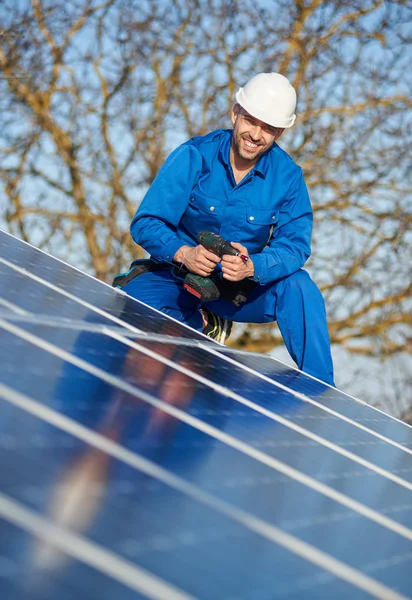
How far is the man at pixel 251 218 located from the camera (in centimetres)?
573

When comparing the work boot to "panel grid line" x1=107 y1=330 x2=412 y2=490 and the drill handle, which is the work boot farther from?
"panel grid line" x1=107 y1=330 x2=412 y2=490

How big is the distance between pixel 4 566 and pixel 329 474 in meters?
1.53

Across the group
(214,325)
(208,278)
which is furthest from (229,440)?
(214,325)

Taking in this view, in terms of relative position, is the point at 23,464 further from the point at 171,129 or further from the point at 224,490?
the point at 171,129

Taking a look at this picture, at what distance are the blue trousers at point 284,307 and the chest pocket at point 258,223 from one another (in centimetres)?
30

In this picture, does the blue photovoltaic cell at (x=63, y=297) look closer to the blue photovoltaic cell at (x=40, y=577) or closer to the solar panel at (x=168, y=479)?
the solar panel at (x=168, y=479)

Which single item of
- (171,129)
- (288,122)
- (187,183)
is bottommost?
(187,183)

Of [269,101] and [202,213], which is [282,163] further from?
[202,213]

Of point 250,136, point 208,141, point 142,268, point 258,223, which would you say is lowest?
point 142,268

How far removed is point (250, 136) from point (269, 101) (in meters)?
0.28

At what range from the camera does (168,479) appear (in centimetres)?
197

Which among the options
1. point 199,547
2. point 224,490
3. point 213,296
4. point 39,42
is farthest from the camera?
point 39,42

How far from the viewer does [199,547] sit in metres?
1.68

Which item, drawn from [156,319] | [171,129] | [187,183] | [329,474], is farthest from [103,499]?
[171,129]
